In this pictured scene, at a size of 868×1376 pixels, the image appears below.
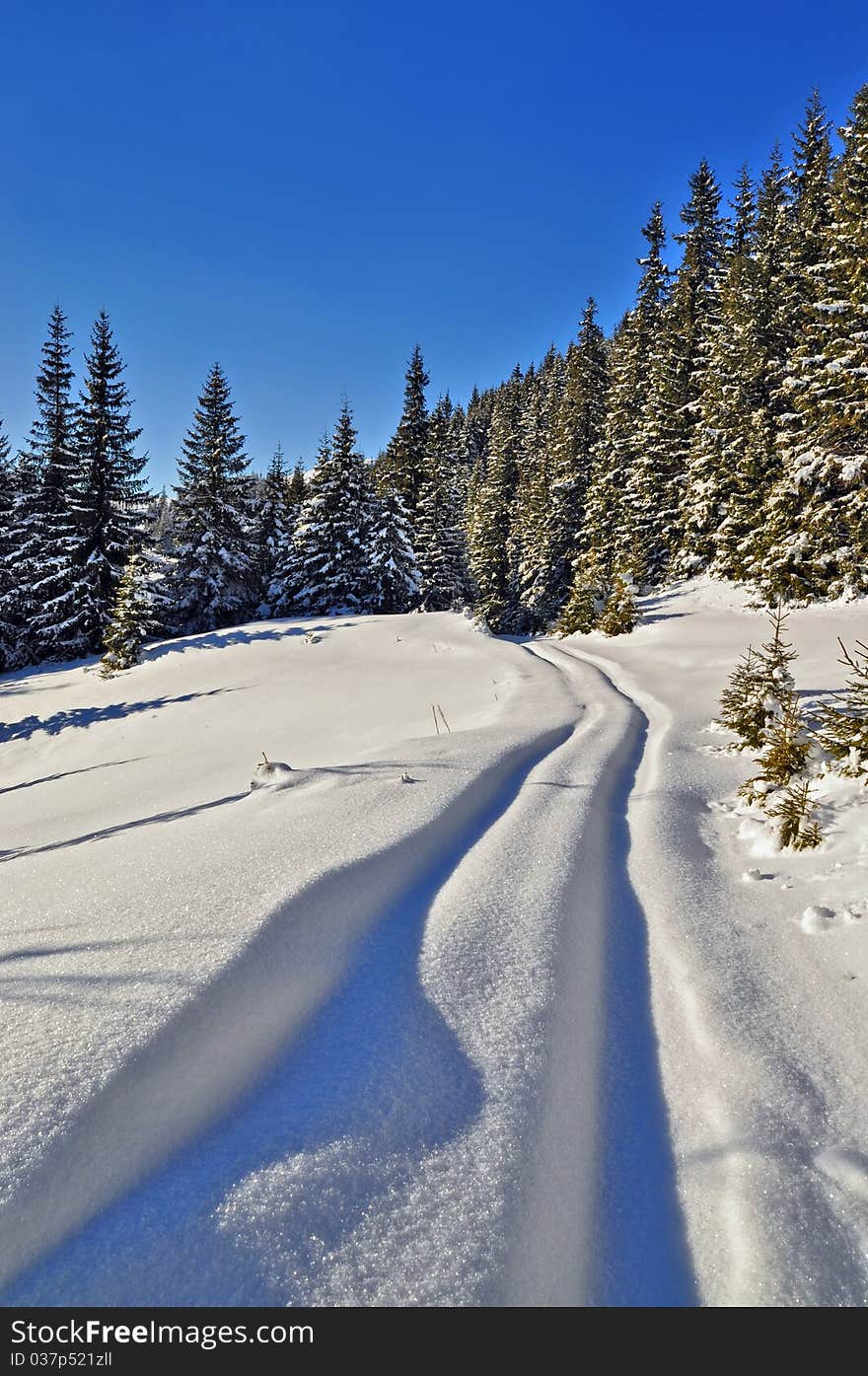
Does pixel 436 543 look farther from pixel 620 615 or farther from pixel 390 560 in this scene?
pixel 620 615

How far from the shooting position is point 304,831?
3.65 metres

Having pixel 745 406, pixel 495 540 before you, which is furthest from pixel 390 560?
pixel 495 540

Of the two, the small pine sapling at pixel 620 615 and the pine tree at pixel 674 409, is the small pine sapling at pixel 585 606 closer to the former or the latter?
the small pine sapling at pixel 620 615

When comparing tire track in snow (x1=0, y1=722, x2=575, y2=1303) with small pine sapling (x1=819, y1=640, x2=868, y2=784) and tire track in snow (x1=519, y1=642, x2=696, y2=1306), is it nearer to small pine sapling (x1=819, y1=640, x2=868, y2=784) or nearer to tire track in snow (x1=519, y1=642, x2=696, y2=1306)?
tire track in snow (x1=519, y1=642, x2=696, y2=1306)

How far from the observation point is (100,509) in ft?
83.1

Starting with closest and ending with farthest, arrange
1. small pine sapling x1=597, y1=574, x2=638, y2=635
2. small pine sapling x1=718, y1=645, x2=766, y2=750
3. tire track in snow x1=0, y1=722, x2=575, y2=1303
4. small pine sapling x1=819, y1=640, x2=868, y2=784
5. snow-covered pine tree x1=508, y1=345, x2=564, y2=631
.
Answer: tire track in snow x1=0, y1=722, x2=575, y2=1303 < small pine sapling x1=819, y1=640, x2=868, y2=784 < small pine sapling x1=718, y1=645, x2=766, y2=750 < small pine sapling x1=597, y1=574, x2=638, y2=635 < snow-covered pine tree x1=508, y1=345, x2=564, y2=631

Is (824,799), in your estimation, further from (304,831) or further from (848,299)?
(848,299)

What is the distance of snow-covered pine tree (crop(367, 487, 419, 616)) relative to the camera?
2891cm

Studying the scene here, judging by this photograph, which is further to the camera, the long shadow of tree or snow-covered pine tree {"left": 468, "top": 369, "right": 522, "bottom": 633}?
snow-covered pine tree {"left": 468, "top": 369, "right": 522, "bottom": 633}

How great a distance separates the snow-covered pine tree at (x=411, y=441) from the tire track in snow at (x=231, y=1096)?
34.6m

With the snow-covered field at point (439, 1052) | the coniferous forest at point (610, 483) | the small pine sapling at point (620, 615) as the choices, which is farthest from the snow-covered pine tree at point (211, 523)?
the snow-covered field at point (439, 1052)

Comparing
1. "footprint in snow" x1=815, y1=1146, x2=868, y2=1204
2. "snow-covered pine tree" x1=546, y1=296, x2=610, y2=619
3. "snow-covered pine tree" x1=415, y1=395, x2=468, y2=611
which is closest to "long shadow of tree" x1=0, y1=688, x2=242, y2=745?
"footprint in snow" x1=815, y1=1146, x2=868, y2=1204

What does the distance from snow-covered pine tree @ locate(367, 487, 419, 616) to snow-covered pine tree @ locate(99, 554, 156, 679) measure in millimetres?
11573

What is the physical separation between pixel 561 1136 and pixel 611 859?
204 centimetres
